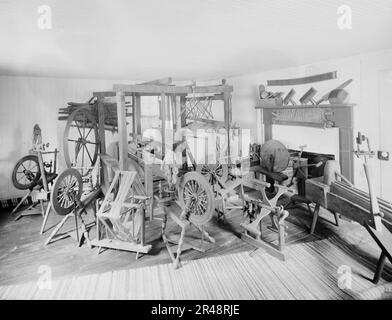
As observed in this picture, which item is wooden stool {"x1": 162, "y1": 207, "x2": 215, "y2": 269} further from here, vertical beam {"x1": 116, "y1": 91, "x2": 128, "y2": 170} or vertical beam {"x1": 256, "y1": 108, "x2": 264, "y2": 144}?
vertical beam {"x1": 256, "y1": 108, "x2": 264, "y2": 144}

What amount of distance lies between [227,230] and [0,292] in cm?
287

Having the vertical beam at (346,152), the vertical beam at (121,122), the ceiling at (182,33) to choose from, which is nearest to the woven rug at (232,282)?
the vertical beam at (346,152)

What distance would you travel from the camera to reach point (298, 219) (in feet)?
15.4

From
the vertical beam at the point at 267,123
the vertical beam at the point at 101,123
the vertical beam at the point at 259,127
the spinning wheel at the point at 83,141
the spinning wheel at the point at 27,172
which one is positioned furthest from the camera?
the vertical beam at the point at 259,127

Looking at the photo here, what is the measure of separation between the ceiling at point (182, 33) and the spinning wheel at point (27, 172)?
1655mm

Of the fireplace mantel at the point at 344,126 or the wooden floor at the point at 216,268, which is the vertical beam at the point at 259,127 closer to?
the fireplace mantel at the point at 344,126

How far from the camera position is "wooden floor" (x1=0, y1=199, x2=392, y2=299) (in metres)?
2.86

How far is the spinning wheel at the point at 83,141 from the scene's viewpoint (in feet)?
19.0

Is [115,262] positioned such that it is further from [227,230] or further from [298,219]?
[298,219]

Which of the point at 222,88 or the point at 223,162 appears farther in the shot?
the point at 223,162

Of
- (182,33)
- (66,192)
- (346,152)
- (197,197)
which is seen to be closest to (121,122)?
(66,192)

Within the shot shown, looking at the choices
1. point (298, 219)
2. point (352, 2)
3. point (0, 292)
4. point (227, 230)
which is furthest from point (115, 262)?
point (352, 2)
